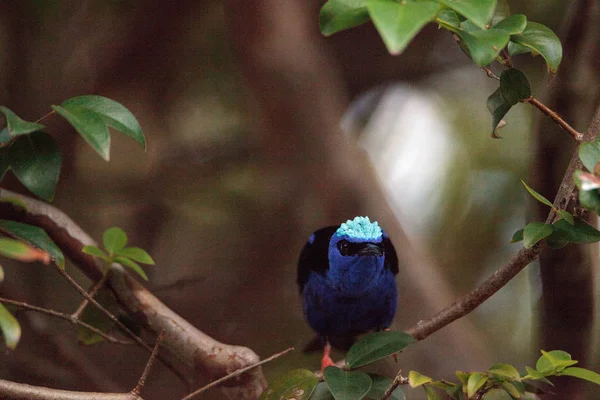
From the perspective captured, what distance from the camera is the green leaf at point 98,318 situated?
2.65m

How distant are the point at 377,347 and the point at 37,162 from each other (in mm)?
980

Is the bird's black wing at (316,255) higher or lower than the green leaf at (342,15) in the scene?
lower

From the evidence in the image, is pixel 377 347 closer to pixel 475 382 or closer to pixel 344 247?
pixel 475 382

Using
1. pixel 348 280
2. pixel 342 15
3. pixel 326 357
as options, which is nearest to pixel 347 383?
pixel 342 15

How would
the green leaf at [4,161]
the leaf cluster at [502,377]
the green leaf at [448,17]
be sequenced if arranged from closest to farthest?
the green leaf at [448,17] → the leaf cluster at [502,377] → the green leaf at [4,161]

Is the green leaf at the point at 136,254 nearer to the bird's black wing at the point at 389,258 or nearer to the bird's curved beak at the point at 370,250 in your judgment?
the bird's curved beak at the point at 370,250

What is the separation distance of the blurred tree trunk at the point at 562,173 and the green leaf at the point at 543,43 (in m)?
1.23

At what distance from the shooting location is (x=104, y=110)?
67.7 inches

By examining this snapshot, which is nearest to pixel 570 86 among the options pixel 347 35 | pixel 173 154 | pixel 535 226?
pixel 535 226

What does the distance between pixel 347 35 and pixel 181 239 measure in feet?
5.70

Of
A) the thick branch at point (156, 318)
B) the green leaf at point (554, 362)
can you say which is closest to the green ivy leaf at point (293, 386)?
the green leaf at point (554, 362)

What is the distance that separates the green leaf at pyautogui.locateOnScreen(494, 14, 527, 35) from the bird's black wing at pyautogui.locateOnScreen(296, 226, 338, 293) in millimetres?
1582

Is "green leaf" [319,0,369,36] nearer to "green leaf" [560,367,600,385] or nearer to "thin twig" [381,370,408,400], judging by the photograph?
"thin twig" [381,370,408,400]

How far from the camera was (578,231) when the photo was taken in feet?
5.56
